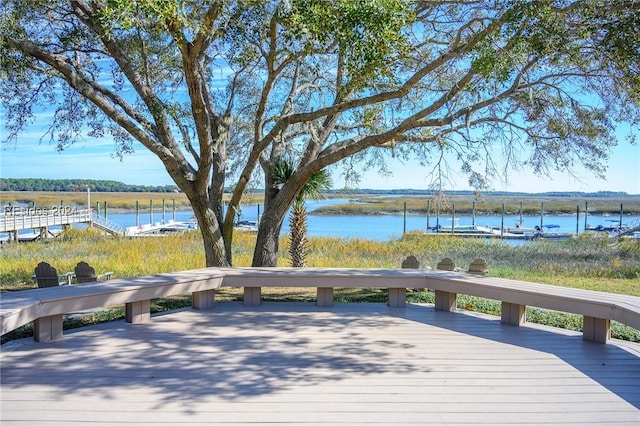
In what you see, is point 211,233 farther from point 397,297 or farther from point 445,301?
point 445,301

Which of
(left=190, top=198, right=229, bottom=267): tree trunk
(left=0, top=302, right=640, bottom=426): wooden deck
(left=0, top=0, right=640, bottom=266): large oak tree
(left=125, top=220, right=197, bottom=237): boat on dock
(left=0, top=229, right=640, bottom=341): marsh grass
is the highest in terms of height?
(left=0, top=0, right=640, bottom=266): large oak tree

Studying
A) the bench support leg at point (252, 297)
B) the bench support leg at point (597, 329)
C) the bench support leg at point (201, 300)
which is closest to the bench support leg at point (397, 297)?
the bench support leg at point (252, 297)

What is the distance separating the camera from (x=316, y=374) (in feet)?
12.9

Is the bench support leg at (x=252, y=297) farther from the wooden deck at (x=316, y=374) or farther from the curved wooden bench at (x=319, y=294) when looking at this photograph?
the wooden deck at (x=316, y=374)

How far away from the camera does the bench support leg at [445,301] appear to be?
21.1 ft

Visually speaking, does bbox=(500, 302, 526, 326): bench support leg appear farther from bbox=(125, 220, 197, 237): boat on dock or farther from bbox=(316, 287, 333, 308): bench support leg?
bbox=(125, 220, 197, 237): boat on dock

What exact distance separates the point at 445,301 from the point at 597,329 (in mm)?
1806

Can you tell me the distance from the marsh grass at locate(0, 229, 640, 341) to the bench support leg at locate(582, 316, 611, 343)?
0.62m

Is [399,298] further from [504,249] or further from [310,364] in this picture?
[504,249]

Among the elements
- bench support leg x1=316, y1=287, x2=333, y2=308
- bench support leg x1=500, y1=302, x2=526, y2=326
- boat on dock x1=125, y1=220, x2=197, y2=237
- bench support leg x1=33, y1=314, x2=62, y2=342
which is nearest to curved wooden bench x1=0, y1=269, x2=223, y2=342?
bench support leg x1=33, y1=314, x2=62, y2=342

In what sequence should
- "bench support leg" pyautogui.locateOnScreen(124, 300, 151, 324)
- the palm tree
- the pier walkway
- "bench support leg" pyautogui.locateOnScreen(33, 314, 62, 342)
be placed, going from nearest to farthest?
1. "bench support leg" pyautogui.locateOnScreen(33, 314, 62, 342)
2. "bench support leg" pyautogui.locateOnScreen(124, 300, 151, 324)
3. the palm tree
4. the pier walkway

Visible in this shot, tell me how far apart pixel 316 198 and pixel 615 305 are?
6.07 metres

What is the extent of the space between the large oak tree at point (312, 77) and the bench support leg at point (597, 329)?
9.68 ft

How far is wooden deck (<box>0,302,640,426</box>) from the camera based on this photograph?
3186 mm
